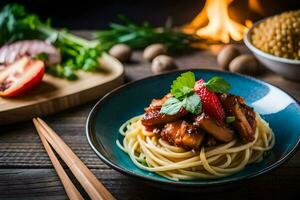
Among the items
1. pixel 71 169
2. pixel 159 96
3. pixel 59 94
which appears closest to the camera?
pixel 71 169

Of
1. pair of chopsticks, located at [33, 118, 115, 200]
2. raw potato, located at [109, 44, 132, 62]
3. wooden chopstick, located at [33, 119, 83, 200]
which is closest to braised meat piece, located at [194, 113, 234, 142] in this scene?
pair of chopsticks, located at [33, 118, 115, 200]

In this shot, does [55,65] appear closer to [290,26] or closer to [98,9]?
[290,26]

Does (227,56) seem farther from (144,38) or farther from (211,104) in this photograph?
(211,104)

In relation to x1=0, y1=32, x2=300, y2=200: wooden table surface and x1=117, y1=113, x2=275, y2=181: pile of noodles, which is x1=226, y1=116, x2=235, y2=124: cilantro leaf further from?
x1=0, y1=32, x2=300, y2=200: wooden table surface

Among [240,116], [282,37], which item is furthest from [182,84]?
[282,37]

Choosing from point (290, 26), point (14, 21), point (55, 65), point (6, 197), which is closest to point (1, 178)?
point (6, 197)

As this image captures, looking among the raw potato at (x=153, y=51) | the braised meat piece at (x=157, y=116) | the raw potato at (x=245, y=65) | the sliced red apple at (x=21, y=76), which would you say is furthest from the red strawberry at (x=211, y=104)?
the raw potato at (x=153, y=51)
